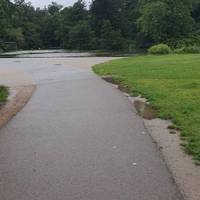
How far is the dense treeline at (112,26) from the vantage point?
2205 inches

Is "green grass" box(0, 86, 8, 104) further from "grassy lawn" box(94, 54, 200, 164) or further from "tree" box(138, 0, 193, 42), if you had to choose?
"tree" box(138, 0, 193, 42)

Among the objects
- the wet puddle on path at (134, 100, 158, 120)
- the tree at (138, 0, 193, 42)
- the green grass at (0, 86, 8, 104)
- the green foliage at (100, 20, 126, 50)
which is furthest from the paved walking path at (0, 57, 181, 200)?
the green foliage at (100, 20, 126, 50)

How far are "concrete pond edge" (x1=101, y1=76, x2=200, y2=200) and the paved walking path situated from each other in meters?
0.10

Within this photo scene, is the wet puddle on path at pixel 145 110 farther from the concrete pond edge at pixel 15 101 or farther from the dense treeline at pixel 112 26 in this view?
the dense treeline at pixel 112 26

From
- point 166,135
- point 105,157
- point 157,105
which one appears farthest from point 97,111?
point 105,157

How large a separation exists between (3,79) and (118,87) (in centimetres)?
647

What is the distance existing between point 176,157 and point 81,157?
1255mm

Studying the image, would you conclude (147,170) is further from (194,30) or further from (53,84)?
(194,30)

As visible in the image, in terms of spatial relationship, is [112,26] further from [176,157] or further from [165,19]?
[176,157]

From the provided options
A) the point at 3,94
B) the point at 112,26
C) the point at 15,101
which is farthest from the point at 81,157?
the point at 112,26

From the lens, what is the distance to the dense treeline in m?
56.0

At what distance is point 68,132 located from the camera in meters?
7.90

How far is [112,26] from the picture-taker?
7638 cm

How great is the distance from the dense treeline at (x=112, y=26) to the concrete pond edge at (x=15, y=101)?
95.8ft
